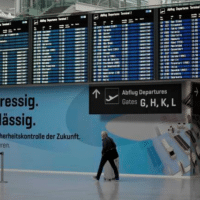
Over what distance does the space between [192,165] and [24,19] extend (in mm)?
6627

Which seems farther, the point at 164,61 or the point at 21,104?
the point at 21,104

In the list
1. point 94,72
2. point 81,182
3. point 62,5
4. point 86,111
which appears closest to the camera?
point 81,182

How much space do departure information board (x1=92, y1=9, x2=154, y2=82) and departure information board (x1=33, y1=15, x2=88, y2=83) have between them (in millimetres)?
396

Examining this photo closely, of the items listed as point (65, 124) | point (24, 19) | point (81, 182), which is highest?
point (24, 19)

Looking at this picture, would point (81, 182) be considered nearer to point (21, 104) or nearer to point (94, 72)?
point (94, 72)

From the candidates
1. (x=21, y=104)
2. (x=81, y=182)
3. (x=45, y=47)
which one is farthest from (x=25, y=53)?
(x=81, y=182)

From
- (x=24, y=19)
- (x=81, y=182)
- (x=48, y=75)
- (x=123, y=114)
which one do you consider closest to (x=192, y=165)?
(x=123, y=114)

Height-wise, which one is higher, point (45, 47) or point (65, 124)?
point (45, 47)

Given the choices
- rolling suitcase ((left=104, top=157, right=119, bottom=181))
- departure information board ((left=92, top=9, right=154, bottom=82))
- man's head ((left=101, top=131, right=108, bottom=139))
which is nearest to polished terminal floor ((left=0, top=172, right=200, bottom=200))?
rolling suitcase ((left=104, top=157, right=119, bottom=181))

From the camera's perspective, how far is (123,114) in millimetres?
18281

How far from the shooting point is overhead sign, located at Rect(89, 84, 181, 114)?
1766 cm

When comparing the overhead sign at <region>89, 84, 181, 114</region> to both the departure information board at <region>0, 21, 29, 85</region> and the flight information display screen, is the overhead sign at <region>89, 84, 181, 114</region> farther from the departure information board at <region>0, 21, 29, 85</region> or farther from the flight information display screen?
the departure information board at <region>0, 21, 29, 85</region>

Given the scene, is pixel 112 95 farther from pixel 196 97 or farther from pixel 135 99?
pixel 196 97

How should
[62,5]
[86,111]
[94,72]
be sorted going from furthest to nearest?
→ [62,5], [86,111], [94,72]
